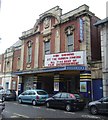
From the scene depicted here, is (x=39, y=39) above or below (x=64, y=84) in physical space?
above

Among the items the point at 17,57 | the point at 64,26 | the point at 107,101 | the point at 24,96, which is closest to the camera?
the point at 107,101

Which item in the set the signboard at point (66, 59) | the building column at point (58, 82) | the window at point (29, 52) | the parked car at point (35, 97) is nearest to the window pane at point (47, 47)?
the signboard at point (66, 59)

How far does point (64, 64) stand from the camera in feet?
68.9

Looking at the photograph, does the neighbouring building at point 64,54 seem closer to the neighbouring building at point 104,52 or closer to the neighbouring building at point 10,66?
the neighbouring building at point 104,52

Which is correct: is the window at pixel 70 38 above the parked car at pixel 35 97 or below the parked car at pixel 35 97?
above

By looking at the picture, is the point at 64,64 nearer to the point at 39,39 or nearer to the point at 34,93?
the point at 34,93

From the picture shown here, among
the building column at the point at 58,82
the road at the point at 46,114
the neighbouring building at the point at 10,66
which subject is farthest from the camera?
the neighbouring building at the point at 10,66

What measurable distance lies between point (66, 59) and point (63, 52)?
33.9 inches

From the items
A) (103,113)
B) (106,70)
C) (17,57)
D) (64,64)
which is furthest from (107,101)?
(17,57)

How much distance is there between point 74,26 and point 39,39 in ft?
20.5

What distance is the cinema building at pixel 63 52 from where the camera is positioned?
20000 mm

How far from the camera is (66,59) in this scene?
21.0 meters

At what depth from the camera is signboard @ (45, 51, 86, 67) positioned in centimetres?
1991

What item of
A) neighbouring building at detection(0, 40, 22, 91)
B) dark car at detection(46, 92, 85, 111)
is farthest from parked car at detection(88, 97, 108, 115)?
neighbouring building at detection(0, 40, 22, 91)
